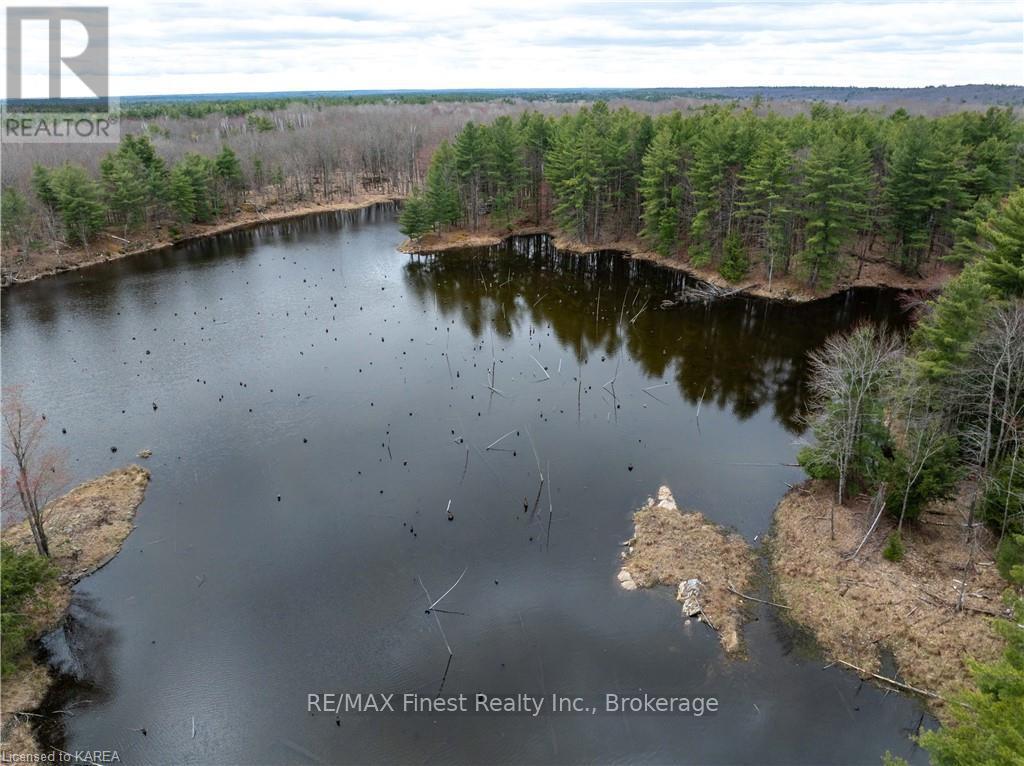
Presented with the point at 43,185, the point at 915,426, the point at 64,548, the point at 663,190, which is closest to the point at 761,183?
the point at 663,190

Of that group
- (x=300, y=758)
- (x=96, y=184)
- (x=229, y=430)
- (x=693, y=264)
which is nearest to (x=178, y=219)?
(x=96, y=184)

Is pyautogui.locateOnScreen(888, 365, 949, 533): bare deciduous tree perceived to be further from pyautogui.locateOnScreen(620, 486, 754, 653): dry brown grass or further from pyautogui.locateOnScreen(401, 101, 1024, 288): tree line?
→ pyautogui.locateOnScreen(401, 101, 1024, 288): tree line

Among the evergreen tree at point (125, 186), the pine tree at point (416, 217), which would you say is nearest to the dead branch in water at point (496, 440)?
→ the pine tree at point (416, 217)

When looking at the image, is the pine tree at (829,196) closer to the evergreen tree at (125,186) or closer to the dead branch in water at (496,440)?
the dead branch in water at (496,440)

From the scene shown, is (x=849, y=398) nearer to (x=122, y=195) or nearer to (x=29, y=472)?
(x=29, y=472)

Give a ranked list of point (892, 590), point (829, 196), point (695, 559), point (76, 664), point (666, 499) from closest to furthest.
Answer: point (76, 664), point (892, 590), point (695, 559), point (666, 499), point (829, 196)

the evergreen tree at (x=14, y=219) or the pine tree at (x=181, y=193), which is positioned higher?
the pine tree at (x=181, y=193)

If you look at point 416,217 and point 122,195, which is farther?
point 122,195
